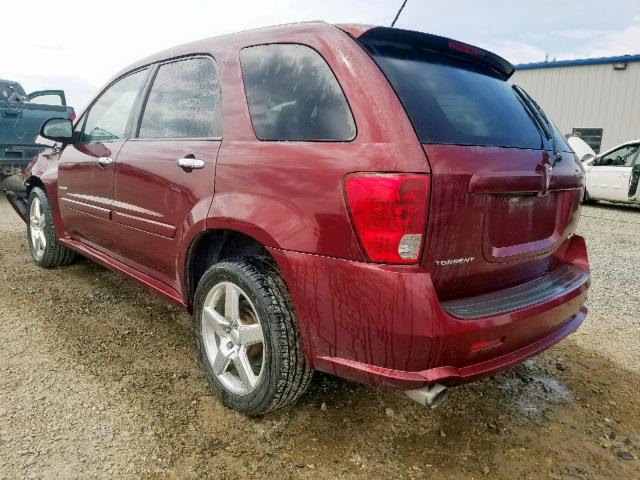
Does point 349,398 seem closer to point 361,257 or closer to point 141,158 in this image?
point 361,257

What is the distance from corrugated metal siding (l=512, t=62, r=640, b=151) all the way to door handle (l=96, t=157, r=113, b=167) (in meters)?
15.5

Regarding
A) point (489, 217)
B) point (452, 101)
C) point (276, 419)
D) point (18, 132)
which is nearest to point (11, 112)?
point (18, 132)

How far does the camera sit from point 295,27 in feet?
7.13

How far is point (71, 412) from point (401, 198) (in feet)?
5.86

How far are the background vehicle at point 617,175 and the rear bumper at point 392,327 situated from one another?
30.9 ft

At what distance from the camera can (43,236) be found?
4.35 metres

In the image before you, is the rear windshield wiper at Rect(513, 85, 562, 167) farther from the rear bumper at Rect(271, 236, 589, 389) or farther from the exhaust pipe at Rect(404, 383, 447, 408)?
the exhaust pipe at Rect(404, 383, 447, 408)

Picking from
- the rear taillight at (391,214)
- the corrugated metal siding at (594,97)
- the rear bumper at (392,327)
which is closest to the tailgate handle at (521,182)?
the rear taillight at (391,214)

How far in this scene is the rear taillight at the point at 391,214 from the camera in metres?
1.67

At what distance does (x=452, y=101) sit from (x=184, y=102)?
1.47 metres

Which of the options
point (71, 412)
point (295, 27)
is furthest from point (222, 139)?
point (71, 412)

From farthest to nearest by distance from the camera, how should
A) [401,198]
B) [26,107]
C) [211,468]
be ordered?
[26,107]
[211,468]
[401,198]

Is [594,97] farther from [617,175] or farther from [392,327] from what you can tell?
[392,327]

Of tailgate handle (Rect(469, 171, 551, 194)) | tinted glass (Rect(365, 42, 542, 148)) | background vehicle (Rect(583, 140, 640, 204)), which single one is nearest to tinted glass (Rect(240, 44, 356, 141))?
tinted glass (Rect(365, 42, 542, 148))
